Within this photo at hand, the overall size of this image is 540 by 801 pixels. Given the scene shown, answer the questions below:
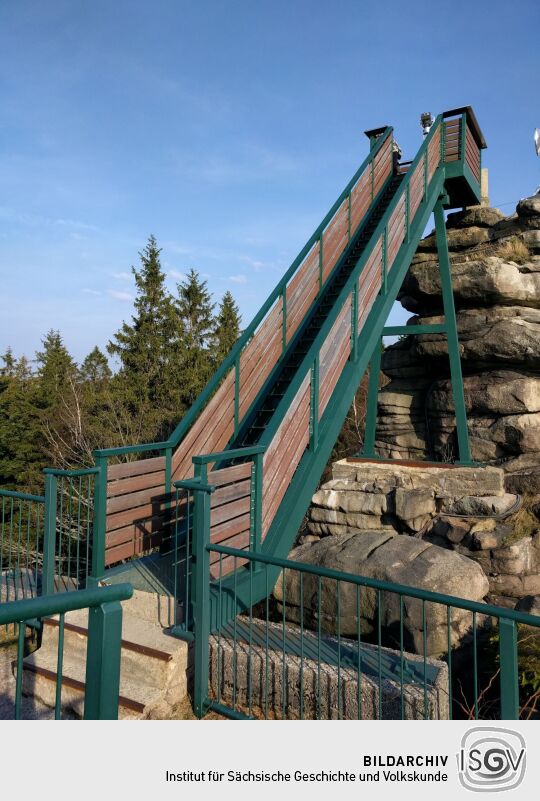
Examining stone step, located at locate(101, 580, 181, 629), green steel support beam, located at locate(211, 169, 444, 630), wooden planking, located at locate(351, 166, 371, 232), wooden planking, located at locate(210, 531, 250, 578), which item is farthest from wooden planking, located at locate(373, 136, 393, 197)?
stone step, located at locate(101, 580, 181, 629)

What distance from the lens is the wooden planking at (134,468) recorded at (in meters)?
4.98

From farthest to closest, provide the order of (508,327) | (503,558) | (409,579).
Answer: (508,327) < (503,558) < (409,579)

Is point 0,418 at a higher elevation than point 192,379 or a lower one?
lower

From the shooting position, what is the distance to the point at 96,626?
1.88m

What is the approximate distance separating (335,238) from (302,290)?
57.7 inches

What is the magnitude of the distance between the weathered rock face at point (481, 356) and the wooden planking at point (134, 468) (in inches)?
306

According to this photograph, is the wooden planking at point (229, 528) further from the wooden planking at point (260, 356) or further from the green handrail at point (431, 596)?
the wooden planking at point (260, 356)

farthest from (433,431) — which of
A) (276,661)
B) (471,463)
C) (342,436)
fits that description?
(342,436)

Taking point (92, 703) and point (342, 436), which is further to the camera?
point (342, 436)

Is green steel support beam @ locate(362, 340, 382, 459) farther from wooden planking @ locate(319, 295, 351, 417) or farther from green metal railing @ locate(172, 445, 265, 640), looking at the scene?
green metal railing @ locate(172, 445, 265, 640)

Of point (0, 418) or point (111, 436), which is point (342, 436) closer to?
point (111, 436)

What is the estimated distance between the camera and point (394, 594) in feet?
20.3

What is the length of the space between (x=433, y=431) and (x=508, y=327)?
109 inches

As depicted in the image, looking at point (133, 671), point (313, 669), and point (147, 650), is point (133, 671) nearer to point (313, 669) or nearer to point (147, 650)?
point (147, 650)
